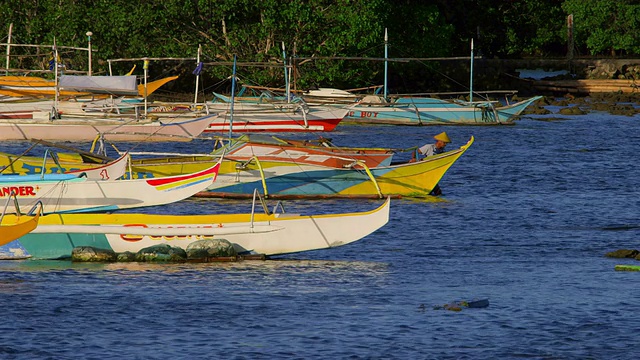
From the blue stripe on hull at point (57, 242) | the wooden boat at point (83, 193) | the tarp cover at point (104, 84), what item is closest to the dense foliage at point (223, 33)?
the tarp cover at point (104, 84)

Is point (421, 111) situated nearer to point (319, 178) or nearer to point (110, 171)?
point (319, 178)

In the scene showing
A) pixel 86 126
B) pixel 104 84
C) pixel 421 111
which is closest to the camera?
pixel 104 84

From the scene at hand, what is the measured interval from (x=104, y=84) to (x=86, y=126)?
3.76 metres

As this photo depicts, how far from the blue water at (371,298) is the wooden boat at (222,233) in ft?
1.23

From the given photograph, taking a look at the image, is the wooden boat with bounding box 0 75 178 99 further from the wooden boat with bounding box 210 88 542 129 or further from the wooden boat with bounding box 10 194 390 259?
the wooden boat with bounding box 10 194 390 259

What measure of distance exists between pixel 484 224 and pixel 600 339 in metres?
10.1

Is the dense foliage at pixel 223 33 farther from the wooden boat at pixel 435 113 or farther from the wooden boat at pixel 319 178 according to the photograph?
the wooden boat at pixel 319 178

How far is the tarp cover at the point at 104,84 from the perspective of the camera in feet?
130

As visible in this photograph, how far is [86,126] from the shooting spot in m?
42.9

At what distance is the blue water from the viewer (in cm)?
1586

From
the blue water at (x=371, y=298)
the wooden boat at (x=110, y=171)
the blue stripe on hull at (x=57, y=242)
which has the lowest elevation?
the blue water at (x=371, y=298)

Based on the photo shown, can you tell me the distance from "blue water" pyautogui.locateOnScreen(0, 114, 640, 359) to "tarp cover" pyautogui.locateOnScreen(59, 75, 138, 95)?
1258cm

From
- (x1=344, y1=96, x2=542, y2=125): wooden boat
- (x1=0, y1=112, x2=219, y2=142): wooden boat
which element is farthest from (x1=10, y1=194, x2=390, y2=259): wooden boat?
(x1=344, y1=96, x2=542, y2=125): wooden boat

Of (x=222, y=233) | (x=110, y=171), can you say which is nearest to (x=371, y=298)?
(x=222, y=233)
